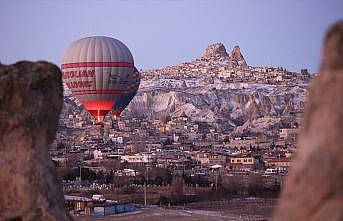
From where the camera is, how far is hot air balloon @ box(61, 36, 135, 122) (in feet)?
125

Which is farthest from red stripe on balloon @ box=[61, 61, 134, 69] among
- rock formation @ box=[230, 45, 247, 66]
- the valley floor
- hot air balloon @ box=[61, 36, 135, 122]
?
rock formation @ box=[230, 45, 247, 66]

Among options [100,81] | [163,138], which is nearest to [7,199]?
[100,81]

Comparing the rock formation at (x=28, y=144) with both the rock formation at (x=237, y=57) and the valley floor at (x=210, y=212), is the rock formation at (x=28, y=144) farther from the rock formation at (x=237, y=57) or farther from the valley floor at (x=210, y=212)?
the rock formation at (x=237, y=57)

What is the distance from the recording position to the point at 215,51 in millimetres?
158750

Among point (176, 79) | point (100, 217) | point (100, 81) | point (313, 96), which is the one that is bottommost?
point (100, 217)

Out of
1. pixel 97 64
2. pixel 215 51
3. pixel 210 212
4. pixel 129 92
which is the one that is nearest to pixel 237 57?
pixel 215 51

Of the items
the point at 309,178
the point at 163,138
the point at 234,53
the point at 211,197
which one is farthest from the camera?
the point at 234,53

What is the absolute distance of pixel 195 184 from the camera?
36406mm

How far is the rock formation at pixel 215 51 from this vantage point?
156 meters

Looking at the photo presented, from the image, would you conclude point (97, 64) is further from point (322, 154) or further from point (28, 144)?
point (322, 154)

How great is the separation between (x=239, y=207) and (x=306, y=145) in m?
23.8

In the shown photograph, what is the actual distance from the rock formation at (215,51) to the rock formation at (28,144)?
5933 inches

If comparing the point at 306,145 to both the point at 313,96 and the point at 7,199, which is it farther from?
the point at 7,199

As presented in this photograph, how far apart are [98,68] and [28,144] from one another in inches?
1276
